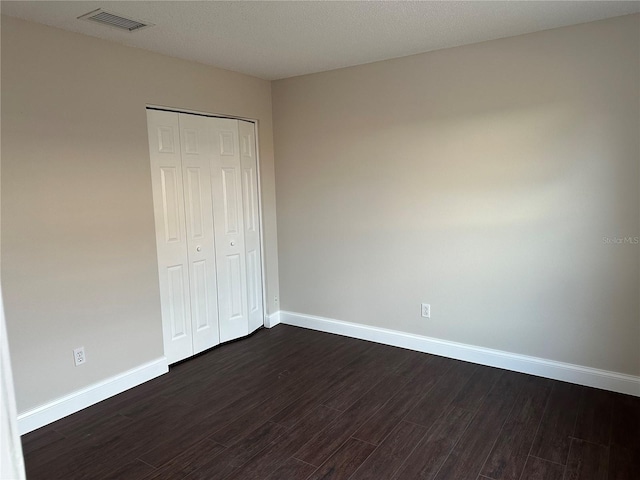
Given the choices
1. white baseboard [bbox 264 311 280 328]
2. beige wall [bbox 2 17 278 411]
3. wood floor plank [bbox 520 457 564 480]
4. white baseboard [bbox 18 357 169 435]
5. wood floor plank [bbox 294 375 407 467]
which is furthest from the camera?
white baseboard [bbox 264 311 280 328]

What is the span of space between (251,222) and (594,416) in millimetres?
3097

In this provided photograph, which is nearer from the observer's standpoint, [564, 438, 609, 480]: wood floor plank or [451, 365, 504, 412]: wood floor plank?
[564, 438, 609, 480]: wood floor plank

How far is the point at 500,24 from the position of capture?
9.37 ft

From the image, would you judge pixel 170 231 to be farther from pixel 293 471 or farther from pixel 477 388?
pixel 477 388

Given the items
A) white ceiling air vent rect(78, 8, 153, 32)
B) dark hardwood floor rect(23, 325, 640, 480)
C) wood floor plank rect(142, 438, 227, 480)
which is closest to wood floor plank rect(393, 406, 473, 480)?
dark hardwood floor rect(23, 325, 640, 480)

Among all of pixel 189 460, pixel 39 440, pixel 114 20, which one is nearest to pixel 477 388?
pixel 189 460

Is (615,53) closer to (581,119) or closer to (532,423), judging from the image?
(581,119)

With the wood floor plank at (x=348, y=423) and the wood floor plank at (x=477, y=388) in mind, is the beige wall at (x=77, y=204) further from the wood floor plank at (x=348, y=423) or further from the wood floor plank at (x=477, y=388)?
the wood floor plank at (x=477, y=388)

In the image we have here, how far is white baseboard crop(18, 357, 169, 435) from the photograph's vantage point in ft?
8.85

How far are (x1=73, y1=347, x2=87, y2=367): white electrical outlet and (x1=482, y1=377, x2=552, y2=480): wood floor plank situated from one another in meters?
2.56

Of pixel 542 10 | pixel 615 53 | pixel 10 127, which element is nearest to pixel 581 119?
pixel 615 53

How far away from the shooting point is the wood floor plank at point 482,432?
7.52ft

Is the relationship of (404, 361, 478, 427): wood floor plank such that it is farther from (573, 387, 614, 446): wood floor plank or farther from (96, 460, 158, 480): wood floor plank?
(96, 460, 158, 480): wood floor plank

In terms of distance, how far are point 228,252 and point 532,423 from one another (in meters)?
2.71
